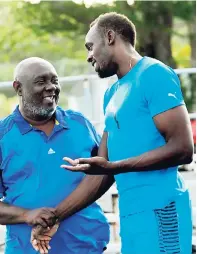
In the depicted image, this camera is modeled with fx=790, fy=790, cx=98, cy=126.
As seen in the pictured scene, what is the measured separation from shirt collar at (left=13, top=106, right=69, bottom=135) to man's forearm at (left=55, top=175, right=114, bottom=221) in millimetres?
335

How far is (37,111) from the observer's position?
422cm

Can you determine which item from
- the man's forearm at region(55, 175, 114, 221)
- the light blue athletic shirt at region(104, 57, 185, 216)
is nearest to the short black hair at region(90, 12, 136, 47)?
the light blue athletic shirt at region(104, 57, 185, 216)

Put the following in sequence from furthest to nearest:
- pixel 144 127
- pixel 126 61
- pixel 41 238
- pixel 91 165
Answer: pixel 41 238 < pixel 126 61 < pixel 144 127 < pixel 91 165

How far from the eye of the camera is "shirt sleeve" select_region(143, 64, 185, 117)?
349 cm

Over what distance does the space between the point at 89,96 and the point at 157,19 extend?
36.2ft

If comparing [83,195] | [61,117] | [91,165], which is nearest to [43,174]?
[83,195]

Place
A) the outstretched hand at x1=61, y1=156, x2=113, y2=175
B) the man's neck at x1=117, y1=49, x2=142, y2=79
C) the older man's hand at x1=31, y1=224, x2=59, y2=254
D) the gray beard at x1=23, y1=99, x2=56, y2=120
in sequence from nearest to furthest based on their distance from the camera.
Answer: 1. the outstretched hand at x1=61, y1=156, x2=113, y2=175
2. the man's neck at x1=117, y1=49, x2=142, y2=79
3. the older man's hand at x1=31, y1=224, x2=59, y2=254
4. the gray beard at x1=23, y1=99, x2=56, y2=120

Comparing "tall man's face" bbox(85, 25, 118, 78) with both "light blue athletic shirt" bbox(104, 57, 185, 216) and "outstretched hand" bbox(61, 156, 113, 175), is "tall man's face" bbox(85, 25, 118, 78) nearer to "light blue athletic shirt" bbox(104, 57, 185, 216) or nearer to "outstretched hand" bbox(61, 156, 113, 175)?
"light blue athletic shirt" bbox(104, 57, 185, 216)

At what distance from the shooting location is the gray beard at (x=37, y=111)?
4215 millimetres

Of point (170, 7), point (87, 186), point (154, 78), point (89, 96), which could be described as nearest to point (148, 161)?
point (154, 78)

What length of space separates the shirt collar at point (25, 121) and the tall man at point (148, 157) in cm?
63

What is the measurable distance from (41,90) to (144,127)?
32.4 inches

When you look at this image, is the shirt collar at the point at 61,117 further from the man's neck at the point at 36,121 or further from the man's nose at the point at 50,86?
the man's nose at the point at 50,86

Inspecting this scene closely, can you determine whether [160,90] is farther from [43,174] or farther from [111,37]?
[43,174]
